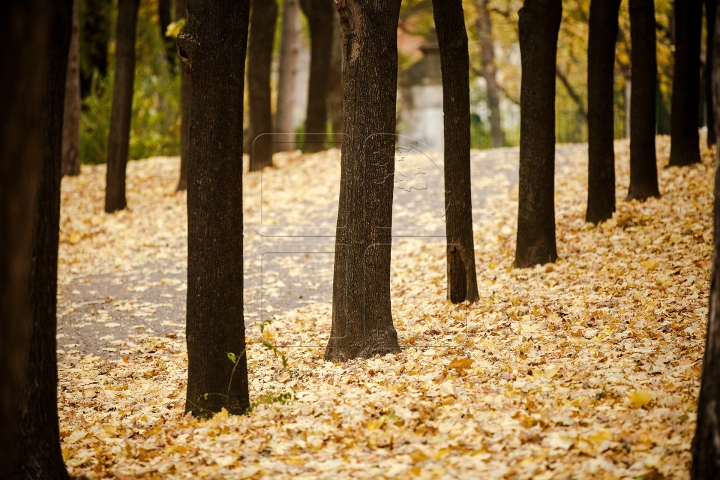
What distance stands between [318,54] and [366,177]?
38.5 ft

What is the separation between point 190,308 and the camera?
5105mm

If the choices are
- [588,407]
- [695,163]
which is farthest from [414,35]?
[588,407]

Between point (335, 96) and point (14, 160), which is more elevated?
point (335, 96)

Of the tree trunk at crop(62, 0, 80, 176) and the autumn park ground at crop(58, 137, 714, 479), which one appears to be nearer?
the autumn park ground at crop(58, 137, 714, 479)

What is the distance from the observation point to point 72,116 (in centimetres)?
1759

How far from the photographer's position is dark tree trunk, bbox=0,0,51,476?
2.68m

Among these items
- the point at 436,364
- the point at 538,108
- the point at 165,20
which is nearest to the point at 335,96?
the point at 165,20

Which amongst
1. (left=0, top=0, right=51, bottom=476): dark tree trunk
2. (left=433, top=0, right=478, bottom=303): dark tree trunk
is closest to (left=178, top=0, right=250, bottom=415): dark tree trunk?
(left=0, top=0, right=51, bottom=476): dark tree trunk

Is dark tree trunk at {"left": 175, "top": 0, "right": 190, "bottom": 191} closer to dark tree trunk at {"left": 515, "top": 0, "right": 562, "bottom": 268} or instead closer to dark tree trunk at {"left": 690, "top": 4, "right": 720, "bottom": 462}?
dark tree trunk at {"left": 515, "top": 0, "right": 562, "bottom": 268}

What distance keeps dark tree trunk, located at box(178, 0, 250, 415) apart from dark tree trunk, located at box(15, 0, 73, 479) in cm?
107

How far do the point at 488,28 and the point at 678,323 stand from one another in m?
22.7

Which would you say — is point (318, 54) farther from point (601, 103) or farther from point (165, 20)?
point (601, 103)

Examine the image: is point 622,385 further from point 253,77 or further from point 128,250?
point 253,77

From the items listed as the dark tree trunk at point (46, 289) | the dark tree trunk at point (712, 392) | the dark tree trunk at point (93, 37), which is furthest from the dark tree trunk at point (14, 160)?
the dark tree trunk at point (93, 37)
